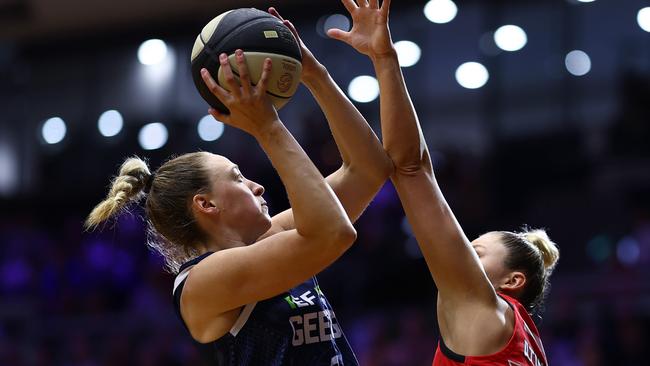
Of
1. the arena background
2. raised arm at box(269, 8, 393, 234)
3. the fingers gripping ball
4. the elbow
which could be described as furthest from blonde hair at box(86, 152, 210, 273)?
Result: the arena background

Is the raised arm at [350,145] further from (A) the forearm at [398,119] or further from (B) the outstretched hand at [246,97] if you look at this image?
(B) the outstretched hand at [246,97]

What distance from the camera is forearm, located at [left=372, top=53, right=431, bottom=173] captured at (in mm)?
2674

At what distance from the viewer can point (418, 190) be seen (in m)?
2.67

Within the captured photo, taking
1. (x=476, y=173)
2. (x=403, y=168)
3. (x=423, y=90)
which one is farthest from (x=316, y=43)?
(x=403, y=168)

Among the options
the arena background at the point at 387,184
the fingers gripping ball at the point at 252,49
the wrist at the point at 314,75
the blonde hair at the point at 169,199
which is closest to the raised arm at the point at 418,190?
the wrist at the point at 314,75

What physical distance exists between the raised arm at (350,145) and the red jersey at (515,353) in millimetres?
521

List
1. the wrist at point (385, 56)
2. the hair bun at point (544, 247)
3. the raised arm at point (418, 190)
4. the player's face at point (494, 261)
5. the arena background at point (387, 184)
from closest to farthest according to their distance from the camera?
the raised arm at point (418, 190) < the wrist at point (385, 56) < the player's face at point (494, 261) < the hair bun at point (544, 247) < the arena background at point (387, 184)

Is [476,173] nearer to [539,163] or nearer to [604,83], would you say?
[539,163]

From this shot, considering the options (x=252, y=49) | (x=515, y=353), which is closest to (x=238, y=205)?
(x=252, y=49)

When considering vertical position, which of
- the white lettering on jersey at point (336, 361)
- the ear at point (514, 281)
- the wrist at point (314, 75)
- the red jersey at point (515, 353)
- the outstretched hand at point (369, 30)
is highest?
the outstretched hand at point (369, 30)

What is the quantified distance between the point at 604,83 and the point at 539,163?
95cm

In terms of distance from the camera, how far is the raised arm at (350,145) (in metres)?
2.70

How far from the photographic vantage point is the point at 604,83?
8.24m

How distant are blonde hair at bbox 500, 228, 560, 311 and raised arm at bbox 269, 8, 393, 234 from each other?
50 cm
